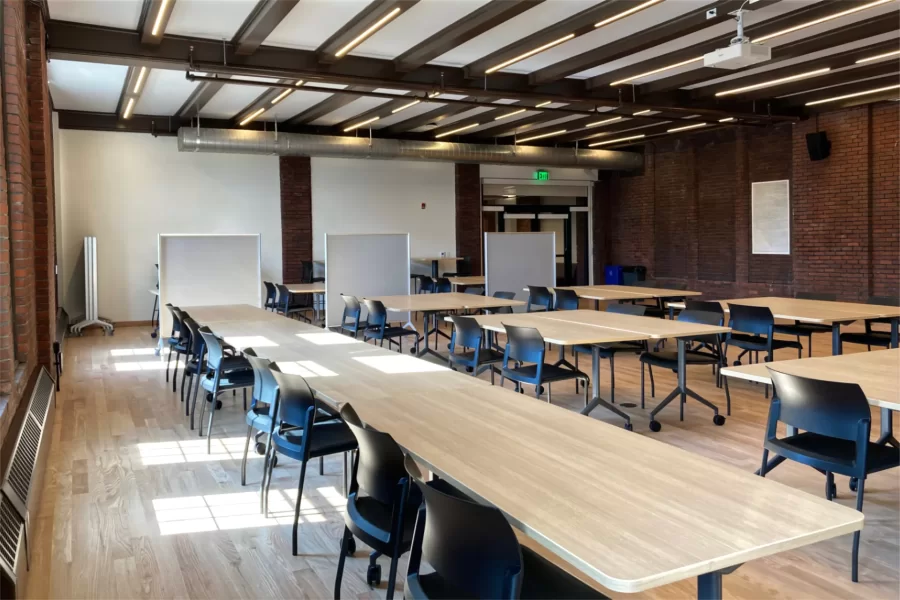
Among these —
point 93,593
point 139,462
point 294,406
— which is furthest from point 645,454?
point 139,462

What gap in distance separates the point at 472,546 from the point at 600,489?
1.37 ft

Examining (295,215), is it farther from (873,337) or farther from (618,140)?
(873,337)

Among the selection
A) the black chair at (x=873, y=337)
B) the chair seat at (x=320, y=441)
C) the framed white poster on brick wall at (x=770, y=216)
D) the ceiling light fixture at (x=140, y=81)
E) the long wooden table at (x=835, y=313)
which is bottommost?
the chair seat at (x=320, y=441)

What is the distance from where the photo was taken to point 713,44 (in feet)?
25.4

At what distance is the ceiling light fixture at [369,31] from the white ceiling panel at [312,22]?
21cm

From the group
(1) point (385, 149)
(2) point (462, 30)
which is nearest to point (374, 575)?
(2) point (462, 30)

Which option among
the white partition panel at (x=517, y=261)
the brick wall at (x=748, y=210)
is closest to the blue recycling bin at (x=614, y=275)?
the brick wall at (x=748, y=210)

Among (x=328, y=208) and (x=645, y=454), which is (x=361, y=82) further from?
(x=645, y=454)

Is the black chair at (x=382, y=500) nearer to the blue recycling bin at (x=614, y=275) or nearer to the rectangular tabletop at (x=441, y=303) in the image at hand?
the rectangular tabletop at (x=441, y=303)

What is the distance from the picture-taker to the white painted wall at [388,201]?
1371 cm

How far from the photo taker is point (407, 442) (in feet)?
7.86

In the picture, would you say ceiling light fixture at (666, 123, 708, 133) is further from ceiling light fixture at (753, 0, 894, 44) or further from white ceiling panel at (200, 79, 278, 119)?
white ceiling panel at (200, 79, 278, 119)

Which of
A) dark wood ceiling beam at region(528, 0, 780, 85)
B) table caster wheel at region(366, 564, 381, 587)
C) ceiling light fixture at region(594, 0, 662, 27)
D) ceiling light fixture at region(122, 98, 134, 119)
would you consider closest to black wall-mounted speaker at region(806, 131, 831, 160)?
dark wood ceiling beam at region(528, 0, 780, 85)

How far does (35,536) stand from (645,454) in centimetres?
294
